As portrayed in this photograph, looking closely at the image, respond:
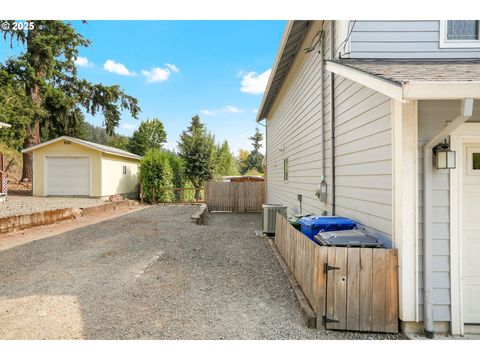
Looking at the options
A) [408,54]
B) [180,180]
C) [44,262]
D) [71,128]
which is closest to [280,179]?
[408,54]

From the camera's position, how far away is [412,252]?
9.00 feet

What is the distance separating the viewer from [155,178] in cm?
1638

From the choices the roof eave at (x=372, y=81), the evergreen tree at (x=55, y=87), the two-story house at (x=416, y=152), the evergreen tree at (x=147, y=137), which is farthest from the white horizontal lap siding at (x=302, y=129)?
the evergreen tree at (x=147, y=137)

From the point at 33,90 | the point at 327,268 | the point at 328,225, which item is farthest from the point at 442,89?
the point at 33,90

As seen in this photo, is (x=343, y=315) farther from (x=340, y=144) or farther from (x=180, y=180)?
(x=180, y=180)

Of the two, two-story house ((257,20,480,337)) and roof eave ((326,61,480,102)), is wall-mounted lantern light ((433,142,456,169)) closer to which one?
two-story house ((257,20,480,337))

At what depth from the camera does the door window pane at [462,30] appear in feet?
12.7

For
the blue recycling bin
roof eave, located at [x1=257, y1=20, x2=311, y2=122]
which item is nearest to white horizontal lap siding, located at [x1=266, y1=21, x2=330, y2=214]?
roof eave, located at [x1=257, y1=20, x2=311, y2=122]

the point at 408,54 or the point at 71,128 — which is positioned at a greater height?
the point at 71,128

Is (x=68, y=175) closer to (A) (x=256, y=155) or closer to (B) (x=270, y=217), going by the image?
(B) (x=270, y=217)

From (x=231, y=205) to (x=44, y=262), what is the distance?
9.06 metres

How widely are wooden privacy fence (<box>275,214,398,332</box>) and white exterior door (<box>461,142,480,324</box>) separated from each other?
733mm

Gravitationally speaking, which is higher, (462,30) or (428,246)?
(462,30)

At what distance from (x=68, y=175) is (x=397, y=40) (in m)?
15.7
